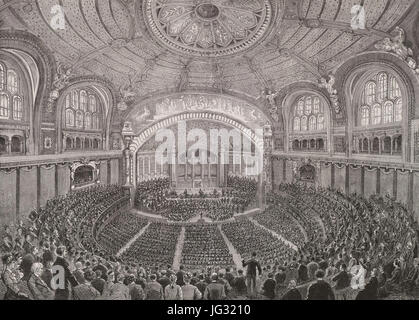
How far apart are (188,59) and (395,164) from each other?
11628mm

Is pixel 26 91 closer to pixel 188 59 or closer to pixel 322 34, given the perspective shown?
pixel 188 59

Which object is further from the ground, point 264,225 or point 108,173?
point 108,173

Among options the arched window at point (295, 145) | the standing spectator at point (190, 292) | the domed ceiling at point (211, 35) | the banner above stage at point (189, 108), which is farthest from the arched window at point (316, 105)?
the standing spectator at point (190, 292)

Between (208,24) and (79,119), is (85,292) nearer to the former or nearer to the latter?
(79,119)

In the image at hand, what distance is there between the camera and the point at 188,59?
1598cm

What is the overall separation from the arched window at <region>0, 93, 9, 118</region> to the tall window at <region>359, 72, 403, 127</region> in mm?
16672

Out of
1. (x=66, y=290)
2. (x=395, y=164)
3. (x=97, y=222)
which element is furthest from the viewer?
(x=97, y=222)

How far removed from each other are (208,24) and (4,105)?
31.1ft

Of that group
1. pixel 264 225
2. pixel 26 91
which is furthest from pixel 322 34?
pixel 26 91

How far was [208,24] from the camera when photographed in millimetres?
13125

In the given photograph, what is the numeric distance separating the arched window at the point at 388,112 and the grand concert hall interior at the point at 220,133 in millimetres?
66

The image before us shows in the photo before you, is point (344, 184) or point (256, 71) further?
point (256, 71)

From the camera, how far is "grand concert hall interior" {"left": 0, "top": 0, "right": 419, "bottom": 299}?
9820 millimetres

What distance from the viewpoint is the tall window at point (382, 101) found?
1294cm
